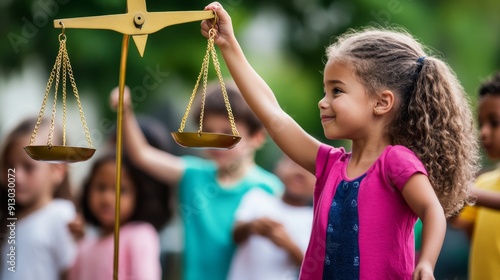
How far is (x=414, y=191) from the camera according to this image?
2.38 meters

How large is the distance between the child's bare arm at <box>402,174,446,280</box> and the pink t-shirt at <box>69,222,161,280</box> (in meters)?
1.74

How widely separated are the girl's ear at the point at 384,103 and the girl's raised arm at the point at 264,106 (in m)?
0.21

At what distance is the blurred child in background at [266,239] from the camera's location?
386 centimetres

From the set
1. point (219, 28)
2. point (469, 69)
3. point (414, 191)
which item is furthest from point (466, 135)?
point (469, 69)

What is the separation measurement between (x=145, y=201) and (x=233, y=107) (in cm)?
56

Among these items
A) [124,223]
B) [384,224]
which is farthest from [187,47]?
[384,224]

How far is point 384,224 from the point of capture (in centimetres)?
243

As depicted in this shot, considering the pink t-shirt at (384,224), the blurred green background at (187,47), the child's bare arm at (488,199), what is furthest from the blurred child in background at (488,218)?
the pink t-shirt at (384,224)

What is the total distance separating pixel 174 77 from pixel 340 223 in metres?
2.29

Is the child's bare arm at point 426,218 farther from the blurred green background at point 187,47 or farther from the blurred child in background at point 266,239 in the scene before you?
the blurred green background at point 187,47

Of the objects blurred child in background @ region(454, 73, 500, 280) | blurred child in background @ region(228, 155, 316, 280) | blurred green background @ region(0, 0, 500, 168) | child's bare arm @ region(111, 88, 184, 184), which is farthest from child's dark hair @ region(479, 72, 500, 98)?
child's bare arm @ region(111, 88, 184, 184)

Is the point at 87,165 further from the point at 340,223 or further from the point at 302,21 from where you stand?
the point at 340,223

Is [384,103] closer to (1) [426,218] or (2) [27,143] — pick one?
(1) [426,218]

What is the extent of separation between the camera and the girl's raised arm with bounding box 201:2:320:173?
2645 mm
